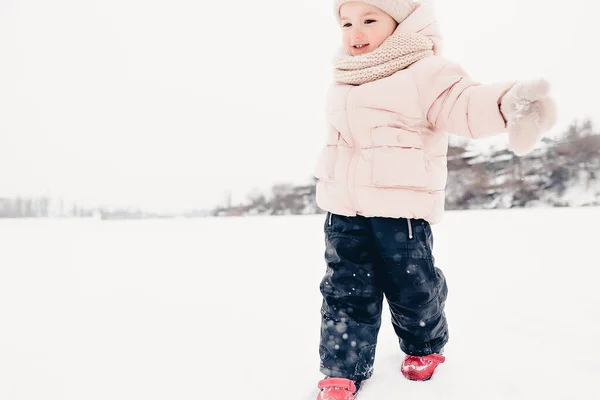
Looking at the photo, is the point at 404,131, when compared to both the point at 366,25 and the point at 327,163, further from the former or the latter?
the point at 366,25

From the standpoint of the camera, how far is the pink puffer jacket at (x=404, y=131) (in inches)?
56.1

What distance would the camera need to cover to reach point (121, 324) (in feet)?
7.35

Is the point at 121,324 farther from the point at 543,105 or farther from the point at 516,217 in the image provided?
the point at 516,217

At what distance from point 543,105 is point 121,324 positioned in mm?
2104

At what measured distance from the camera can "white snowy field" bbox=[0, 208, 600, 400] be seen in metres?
1.52

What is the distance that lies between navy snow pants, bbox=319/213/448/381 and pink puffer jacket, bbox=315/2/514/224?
76 millimetres

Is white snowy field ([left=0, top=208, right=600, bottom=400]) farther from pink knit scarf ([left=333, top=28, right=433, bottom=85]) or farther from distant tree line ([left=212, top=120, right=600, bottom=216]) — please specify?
distant tree line ([left=212, top=120, right=600, bottom=216])

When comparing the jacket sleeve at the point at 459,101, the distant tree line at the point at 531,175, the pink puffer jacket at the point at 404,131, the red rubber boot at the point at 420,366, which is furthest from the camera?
the distant tree line at the point at 531,175

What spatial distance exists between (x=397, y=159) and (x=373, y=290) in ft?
1.56

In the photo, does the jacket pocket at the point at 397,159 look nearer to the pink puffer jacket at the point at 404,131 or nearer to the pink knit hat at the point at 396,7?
the pink puffer jacket at the point at 404,131

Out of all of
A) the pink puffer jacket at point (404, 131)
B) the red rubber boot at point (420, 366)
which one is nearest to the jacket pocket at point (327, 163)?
the pink puffer jacket at point (404, 131)

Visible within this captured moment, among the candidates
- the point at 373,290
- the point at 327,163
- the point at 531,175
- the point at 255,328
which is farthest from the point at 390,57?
the point at 531,175

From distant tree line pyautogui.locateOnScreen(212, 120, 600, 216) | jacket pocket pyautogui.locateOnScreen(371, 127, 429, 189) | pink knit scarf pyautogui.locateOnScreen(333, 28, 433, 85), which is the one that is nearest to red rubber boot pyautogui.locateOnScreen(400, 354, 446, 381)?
jacket pocket pyautogui.locateOnScreen(371, 127, 429, 189)

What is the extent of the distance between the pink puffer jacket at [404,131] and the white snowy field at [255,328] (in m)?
0.62
